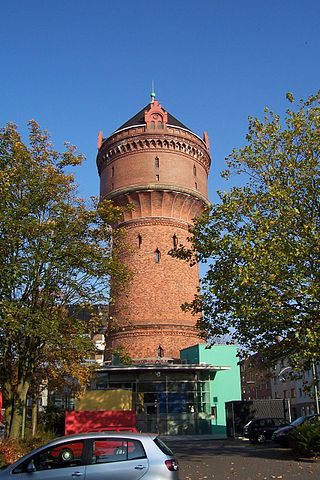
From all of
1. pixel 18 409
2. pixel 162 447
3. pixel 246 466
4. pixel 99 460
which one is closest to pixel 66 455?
pixel 99 460

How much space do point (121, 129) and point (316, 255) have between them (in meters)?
28.3

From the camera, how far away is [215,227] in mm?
17656

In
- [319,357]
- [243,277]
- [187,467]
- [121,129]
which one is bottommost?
[187,467]

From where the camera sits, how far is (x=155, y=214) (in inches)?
1508

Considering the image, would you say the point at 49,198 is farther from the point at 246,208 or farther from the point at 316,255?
the point at 316,255

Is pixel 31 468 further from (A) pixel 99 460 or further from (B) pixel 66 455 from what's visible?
(A) pixel 99 460

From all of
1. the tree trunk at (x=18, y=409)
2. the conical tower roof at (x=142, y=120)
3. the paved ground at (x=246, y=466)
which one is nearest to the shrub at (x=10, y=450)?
the tree trunk at (x=18, y=409)

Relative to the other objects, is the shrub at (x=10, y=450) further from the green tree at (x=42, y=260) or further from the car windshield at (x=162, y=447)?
the car windshield at (x=162, y=447)

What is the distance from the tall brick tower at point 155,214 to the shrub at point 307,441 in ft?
61.4

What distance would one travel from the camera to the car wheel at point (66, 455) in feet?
28.6

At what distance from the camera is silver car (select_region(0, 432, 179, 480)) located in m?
8.45

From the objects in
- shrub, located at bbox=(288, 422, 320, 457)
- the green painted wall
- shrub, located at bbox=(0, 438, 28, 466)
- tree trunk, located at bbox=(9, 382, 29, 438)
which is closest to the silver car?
shrub, located at bbox=(0, 438, 28, 466)

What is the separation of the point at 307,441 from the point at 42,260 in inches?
411

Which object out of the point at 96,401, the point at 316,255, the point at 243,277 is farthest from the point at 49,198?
the point at 96,401
